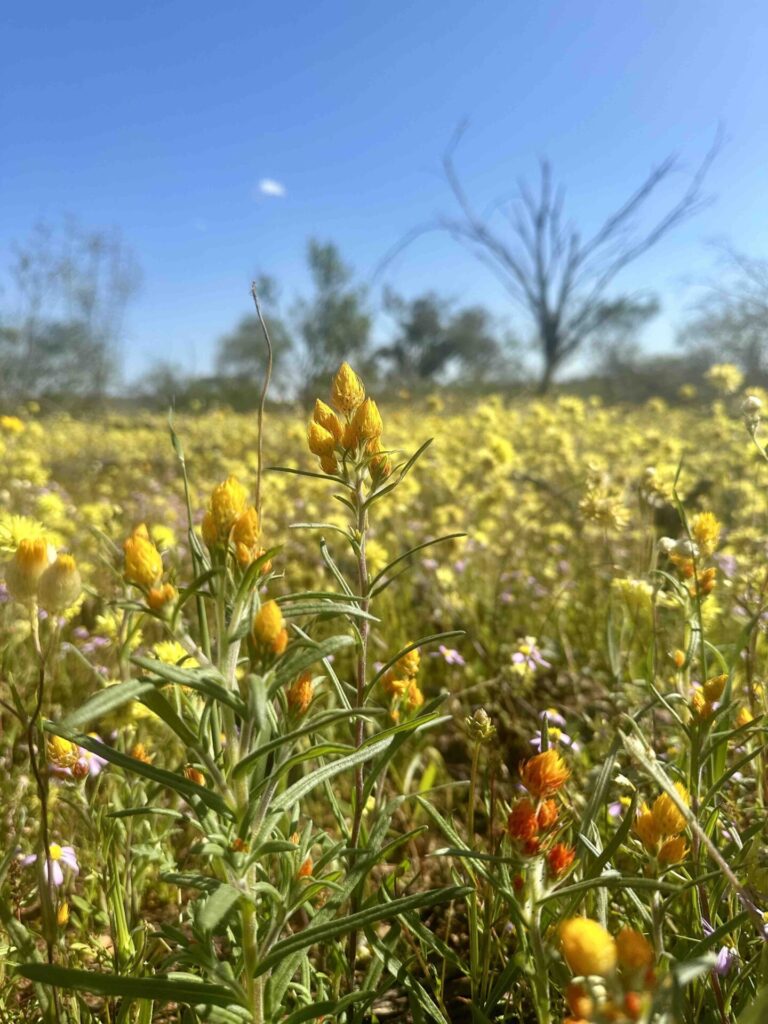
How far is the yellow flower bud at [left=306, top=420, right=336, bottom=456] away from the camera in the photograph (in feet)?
2.97

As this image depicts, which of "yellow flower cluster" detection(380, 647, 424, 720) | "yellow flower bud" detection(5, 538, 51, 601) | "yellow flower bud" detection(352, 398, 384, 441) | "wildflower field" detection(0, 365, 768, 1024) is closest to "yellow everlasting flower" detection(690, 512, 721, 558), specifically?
"wildflower field" detection(0, 365, 768, 1024)

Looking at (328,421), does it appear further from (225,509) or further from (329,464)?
(225,509)

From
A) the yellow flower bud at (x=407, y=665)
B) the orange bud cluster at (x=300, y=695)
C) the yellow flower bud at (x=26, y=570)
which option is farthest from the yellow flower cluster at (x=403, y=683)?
the yellow flower bud at (x=26, y=570)

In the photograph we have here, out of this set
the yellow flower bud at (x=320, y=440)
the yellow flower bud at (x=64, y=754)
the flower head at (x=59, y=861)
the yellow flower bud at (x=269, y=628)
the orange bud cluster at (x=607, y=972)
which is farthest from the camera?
the flower head at (x=59, y=861)

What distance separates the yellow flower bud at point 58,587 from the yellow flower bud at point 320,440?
13.4 inches

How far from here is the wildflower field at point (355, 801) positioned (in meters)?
0.67

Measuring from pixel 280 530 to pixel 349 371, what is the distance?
2735mm

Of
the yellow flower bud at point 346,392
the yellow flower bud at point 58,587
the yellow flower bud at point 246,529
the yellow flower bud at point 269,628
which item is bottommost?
the yellow flower bud at point 269,628

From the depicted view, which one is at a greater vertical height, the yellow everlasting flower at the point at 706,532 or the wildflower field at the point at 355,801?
the yellow everlasting flower at the point at 706,532

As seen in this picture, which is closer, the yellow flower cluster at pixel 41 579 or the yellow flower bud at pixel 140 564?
the yellow flower bud at pixel 140 564

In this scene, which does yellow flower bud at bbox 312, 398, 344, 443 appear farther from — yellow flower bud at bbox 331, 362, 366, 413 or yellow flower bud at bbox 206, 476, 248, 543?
yellow flower bud at bbox 206, 476, 248, 543

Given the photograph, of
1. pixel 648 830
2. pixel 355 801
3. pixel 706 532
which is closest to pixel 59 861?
pixel 355 801

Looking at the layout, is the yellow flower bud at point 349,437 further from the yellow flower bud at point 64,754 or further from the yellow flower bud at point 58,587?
the yellow flower bud at point 64,754

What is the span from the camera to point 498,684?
2.25 m
